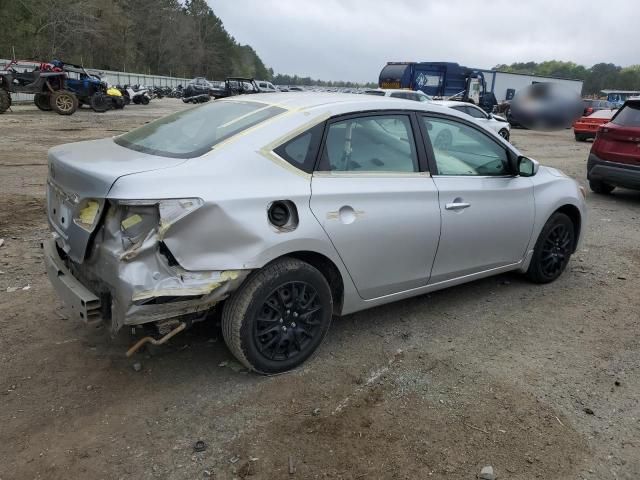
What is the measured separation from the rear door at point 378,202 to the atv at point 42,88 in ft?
64.4

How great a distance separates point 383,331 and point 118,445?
197cm

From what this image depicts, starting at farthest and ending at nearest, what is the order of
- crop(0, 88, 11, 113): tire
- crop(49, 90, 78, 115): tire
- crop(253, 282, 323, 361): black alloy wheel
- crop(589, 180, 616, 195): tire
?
1. crop(49, 90, 78, 115): tire
2. crop(0, 88, 11, 113): tire
3. crop(589, 180, 616, 195): tire
4. crop(253, 282, 323, 361): black alloy wheel

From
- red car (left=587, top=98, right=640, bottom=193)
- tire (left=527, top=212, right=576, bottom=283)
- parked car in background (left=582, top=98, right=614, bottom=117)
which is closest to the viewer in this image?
tire (left=527, top=212, right=576, bottom=283)

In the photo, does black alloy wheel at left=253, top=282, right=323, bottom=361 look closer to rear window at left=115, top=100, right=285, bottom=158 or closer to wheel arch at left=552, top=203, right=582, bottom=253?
rear window at left=115, top=100, right=285, bottom=158

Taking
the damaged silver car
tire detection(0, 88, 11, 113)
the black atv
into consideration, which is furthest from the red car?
the black atv

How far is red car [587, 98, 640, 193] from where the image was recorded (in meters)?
8.09

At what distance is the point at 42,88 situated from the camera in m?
19.7

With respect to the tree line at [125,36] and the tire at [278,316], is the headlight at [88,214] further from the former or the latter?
the tree line at [125,36]

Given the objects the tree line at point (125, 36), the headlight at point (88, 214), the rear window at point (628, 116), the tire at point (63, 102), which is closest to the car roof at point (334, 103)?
the headlight at point (88, 214)

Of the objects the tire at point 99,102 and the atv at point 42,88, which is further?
the tire at point 99,102

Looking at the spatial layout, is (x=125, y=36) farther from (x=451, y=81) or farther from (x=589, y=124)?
(x=589, y=124)

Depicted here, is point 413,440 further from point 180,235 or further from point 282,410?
point 180,235

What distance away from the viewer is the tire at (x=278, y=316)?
2.88 metres

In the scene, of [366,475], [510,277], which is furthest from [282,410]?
[510,277]
